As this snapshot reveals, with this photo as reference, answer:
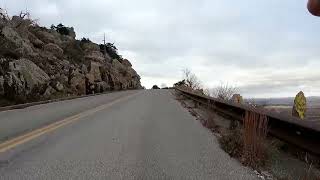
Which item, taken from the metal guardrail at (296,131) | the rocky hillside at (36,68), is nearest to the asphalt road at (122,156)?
the metal guardrail at (296,131)

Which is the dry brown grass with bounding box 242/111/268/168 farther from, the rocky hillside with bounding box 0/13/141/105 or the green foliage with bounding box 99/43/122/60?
the green foliage with bounding box 99/43/122/60

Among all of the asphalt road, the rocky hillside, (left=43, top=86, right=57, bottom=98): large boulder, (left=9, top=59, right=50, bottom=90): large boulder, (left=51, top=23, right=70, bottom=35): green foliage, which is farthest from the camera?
(left=51, top=23, right=70, bottom=35): green foliage

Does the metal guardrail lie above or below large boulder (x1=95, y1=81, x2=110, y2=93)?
below

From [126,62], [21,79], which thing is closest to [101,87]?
[21,79]

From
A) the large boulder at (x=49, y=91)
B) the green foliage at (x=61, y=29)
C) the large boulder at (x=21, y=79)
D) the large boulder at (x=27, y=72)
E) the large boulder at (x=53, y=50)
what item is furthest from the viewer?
the green foliage at (x=61, y=29)

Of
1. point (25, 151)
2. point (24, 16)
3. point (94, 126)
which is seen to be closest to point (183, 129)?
point (94, 126)

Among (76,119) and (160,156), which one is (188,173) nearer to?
(160,156)

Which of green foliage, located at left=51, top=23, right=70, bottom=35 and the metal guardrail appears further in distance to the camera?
green foliage, located at left=51, top=23, right=70, bottom=35

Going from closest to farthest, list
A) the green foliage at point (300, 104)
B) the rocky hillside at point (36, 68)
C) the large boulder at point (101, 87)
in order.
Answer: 1. the green foliage at point (300, 104)
2. the rocky hillside at point (36, 68)
3. the large boulder at point (101, 87)

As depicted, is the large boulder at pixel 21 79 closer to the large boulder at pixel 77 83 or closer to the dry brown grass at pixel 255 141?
the large boulder at pixel 77 83

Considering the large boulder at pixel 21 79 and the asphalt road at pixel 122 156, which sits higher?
the large boulder at pixel 21 79

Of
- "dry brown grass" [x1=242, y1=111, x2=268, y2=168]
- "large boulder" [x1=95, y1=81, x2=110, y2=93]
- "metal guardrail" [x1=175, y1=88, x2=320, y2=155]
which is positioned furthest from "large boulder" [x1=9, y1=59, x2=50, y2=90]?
"metal guardrail" [x1=175, y1=88, x2=320, y2=155]

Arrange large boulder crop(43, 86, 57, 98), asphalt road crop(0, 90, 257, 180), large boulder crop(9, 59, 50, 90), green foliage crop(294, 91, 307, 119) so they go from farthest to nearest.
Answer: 1. large boulder crop(43, 86, 57, 98)
2. large boulder crop(9, 59, 50, 90)
3. green foliage crop(294, 91, 307, 119)
4. asphalt road crop(0, 90, 257, 180)

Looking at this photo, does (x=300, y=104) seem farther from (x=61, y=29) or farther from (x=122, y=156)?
(x=61, y=29)
